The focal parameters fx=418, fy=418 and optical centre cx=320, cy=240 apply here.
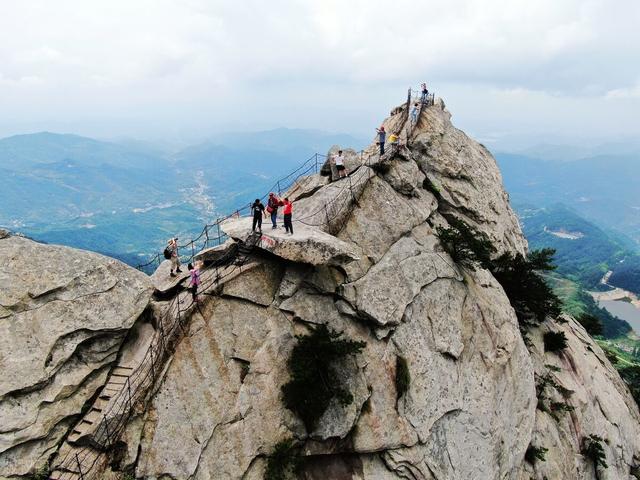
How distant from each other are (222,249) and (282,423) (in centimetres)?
1060

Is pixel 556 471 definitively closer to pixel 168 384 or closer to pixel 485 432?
pixel 485 432

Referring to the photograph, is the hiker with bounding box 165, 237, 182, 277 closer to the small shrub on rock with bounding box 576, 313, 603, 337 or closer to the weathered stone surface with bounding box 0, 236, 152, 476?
the weathered stone surface with bounding box 0, 236, 152, 476

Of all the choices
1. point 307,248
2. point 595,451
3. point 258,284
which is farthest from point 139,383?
point 595,451

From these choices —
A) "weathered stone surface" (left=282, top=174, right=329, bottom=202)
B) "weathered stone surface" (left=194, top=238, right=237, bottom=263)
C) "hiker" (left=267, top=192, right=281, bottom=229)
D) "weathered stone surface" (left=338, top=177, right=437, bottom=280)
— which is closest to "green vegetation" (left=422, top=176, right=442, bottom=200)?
"weathered stone surface" (left=338, top=177, right=437, bottom=280)

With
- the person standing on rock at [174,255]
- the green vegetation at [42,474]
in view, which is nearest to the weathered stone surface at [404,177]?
the person standing on rock at [174,255]

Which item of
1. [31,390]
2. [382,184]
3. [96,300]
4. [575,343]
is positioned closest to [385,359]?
[382,184]

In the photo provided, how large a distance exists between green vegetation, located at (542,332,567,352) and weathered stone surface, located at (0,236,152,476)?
3205cm

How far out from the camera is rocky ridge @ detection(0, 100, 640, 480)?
19.7 metres

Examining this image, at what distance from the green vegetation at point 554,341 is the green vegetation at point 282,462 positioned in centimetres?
2549

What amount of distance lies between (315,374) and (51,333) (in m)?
12.7

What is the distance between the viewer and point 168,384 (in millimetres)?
19703

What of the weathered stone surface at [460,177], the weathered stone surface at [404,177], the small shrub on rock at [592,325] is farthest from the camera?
the small shrub on rock at [592,325]

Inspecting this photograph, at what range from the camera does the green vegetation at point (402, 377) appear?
22984 millimetres

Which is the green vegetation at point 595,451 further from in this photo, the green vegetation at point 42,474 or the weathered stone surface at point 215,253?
the green vegetation at point 42,474
